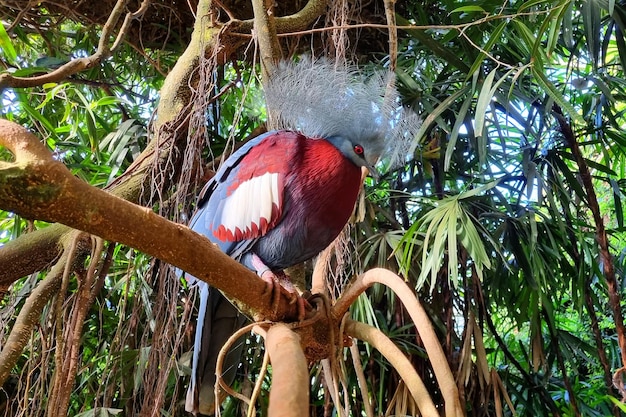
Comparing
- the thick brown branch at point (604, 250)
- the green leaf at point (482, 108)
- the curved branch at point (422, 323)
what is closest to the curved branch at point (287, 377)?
the curved branch at point (422, 323)

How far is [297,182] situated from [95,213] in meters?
0.60

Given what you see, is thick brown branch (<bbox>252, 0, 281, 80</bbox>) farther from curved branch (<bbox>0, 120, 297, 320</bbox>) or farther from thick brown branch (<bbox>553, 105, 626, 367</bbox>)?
thick brown branch (<bbox>553, 105, 626, 367</bbox>)

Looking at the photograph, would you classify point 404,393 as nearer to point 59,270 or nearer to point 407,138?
point 407,138

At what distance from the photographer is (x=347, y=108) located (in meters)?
1.10

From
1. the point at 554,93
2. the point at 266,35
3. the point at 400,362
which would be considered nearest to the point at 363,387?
the point at 400,362

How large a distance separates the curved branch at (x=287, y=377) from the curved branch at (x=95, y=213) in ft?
0.36

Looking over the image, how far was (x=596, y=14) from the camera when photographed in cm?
146

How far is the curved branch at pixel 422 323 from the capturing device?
829mm

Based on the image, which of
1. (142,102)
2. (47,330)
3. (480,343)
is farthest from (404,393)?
(142,102)

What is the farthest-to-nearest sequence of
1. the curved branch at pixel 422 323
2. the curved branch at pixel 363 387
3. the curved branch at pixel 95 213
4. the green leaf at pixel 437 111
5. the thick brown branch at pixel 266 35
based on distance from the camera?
the green leaf at pixel 437 111 → the thick brown branch at pixel 266 35 → the curved branch at pixel 363 387 → the curved branch at pixel 422 323 → the curved branch at pixel 95 213

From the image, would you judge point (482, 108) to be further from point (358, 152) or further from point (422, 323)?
point (422, 323)

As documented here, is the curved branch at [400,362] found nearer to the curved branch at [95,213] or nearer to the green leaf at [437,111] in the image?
the curved branch at [95,213]

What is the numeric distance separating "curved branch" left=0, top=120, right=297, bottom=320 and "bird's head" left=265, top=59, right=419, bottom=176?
0.48m

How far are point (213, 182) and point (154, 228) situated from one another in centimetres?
68
